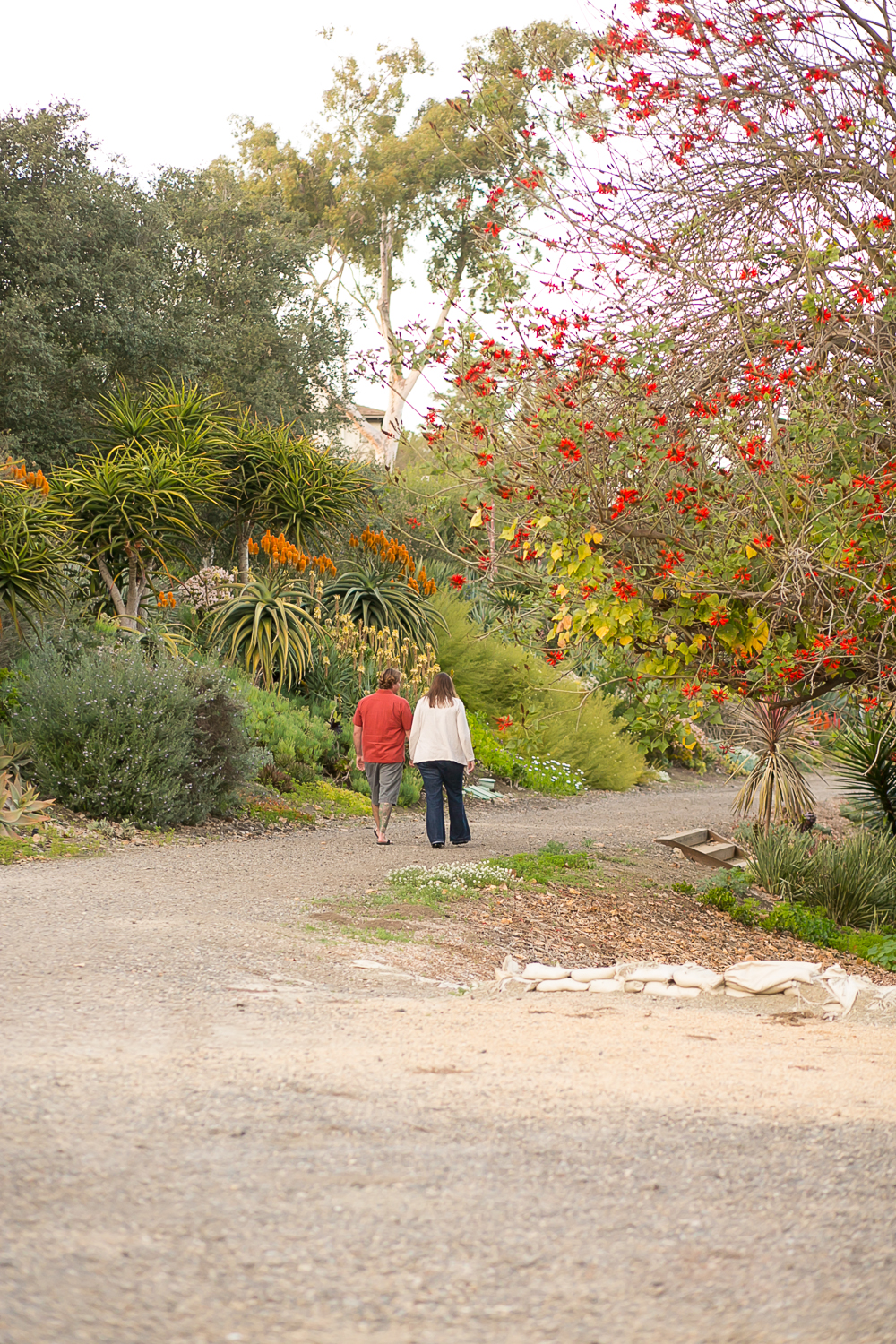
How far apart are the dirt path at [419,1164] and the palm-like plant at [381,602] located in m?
10.2

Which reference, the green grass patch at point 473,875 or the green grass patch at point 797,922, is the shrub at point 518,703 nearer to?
the green grass patch at point 473,875

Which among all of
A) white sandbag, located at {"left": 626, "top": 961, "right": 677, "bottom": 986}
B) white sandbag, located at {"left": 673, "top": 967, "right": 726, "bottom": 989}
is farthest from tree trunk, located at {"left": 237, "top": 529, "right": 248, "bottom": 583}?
white sandbag, located at {"left": 673, "top": 967, "right": 726, "bottom": 989}

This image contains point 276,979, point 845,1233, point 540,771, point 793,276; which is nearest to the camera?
point 845,1233

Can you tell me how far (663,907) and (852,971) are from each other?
148cm

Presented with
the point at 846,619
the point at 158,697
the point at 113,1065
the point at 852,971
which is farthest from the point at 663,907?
the point at 113,1065

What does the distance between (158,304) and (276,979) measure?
1863 centimetres

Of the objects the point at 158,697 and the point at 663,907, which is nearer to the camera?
the point at 663,907

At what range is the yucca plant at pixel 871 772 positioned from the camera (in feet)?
32.8

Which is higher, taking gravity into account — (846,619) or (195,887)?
(846,619)

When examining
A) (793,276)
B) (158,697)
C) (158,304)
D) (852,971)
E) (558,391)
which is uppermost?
(158,304)

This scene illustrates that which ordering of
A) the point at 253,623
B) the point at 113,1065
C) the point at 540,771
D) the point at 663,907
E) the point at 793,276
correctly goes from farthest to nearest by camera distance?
the point at 540,771 → the point at 253,623 → the point at 663,907 → the point at 793,276 → the point at 113,1065

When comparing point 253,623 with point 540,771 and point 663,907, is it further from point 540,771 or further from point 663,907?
point 663,907

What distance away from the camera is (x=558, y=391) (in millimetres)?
6625

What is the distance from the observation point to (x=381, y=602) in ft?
50.3
